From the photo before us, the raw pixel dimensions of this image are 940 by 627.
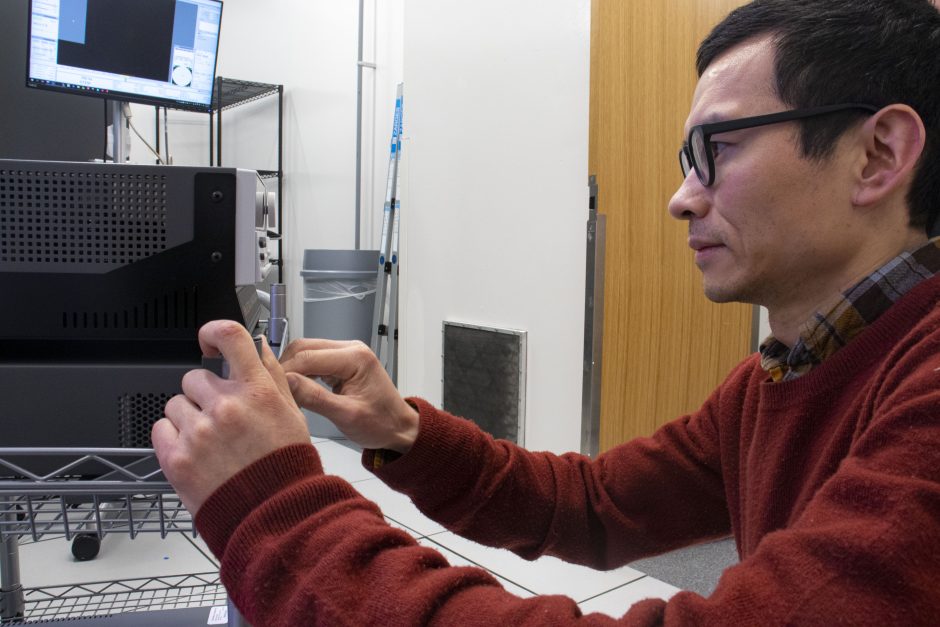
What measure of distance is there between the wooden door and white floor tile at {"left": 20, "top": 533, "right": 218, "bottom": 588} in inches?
44.6

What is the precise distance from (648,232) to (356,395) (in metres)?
1.23

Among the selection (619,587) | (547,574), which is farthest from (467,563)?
(619,587)

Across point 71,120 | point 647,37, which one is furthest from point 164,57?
point 647,37

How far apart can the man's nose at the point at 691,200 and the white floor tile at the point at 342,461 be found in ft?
5.50

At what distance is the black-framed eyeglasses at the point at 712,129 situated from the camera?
2.26 ft

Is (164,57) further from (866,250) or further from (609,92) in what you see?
(866,250)

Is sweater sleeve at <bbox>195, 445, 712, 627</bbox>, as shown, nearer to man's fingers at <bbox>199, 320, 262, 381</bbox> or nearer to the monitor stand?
man's fingers at <bbox>199, 320, 262, 381</bbox>

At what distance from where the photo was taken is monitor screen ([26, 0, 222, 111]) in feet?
4.05

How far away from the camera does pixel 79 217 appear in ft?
2.15

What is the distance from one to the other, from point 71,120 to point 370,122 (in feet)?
8.06

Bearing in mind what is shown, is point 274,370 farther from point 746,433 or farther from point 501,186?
point 501,186

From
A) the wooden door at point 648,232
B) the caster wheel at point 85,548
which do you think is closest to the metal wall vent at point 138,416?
the caster wheel at point 85,548

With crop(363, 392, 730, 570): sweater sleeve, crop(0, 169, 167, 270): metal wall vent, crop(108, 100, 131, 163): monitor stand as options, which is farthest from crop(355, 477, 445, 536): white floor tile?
crop(0, 169, 167, 270): metal wall vent

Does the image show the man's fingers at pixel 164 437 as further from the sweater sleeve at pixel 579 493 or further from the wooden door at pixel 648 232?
the wooden door at pixel 648 232
